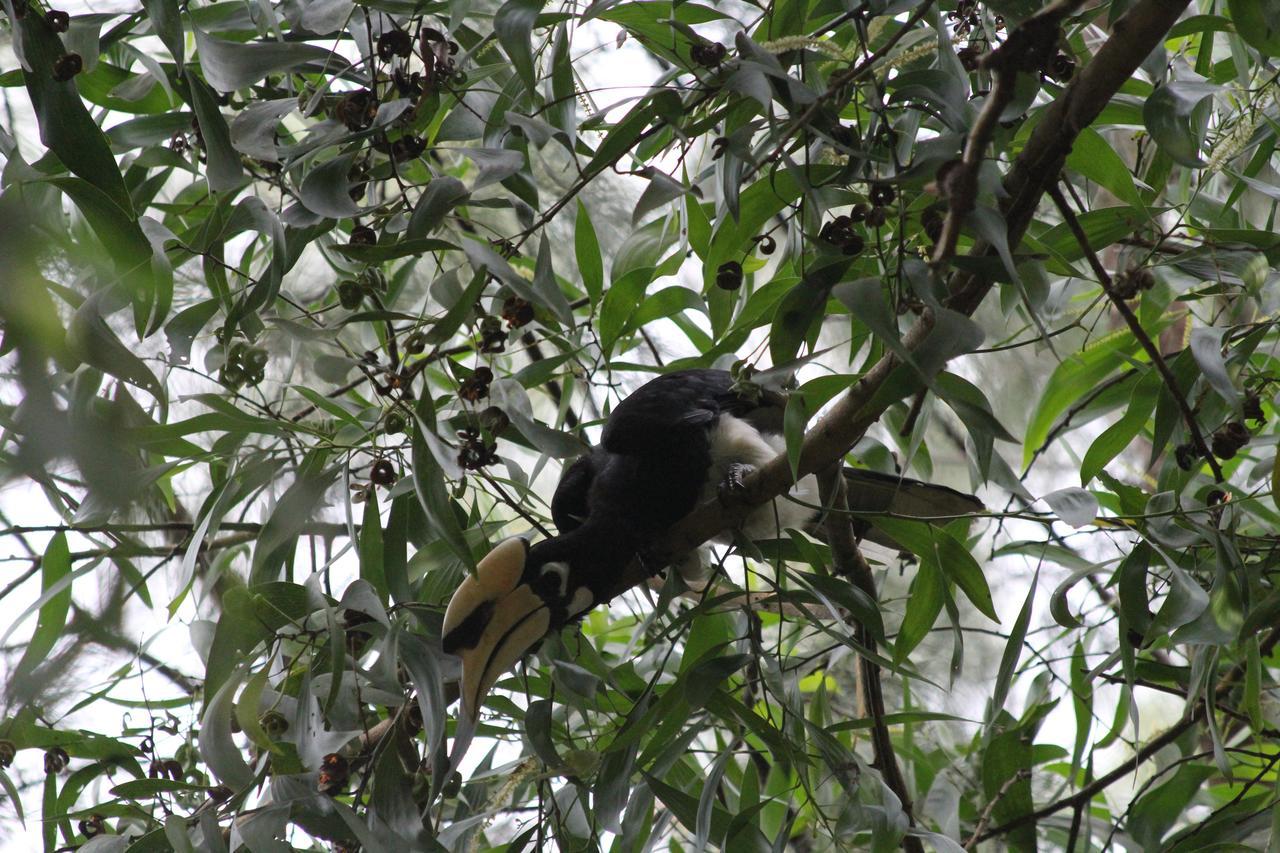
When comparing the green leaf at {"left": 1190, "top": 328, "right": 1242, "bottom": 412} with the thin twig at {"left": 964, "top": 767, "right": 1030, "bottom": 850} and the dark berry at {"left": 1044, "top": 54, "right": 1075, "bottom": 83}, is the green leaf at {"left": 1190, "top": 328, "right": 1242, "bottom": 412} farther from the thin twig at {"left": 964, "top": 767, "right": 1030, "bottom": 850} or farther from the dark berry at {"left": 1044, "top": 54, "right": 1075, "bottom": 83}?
the thin twig at {"left": 964, "top": 767, "right": 1030, "bottom": 850}

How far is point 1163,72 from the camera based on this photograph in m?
1.08

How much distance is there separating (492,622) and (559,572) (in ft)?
0.57

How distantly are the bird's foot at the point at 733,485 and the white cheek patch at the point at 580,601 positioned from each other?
223mm

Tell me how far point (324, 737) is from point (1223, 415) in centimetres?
106

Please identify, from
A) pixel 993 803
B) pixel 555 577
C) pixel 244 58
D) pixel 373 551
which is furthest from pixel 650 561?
pixel 244 58

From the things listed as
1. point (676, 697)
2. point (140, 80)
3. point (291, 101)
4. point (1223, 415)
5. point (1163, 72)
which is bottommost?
→ point (676, 697)

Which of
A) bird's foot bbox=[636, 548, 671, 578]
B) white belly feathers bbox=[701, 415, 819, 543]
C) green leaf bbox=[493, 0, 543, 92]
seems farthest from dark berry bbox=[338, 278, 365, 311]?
white belly feathers bbox=[701, 415, 819, 543]

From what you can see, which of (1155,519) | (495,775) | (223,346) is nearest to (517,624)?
(495,775)

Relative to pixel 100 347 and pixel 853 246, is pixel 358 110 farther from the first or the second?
pixel 853 246

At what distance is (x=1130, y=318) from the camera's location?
1041 millimetres

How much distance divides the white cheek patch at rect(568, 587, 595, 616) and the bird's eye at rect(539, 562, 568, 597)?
0.8 inches

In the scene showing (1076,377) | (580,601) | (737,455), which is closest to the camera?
(1076,377)

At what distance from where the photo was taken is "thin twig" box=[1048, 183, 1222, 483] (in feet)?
3.08

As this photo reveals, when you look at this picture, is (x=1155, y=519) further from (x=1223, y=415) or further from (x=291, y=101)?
(x=291, y=101)
